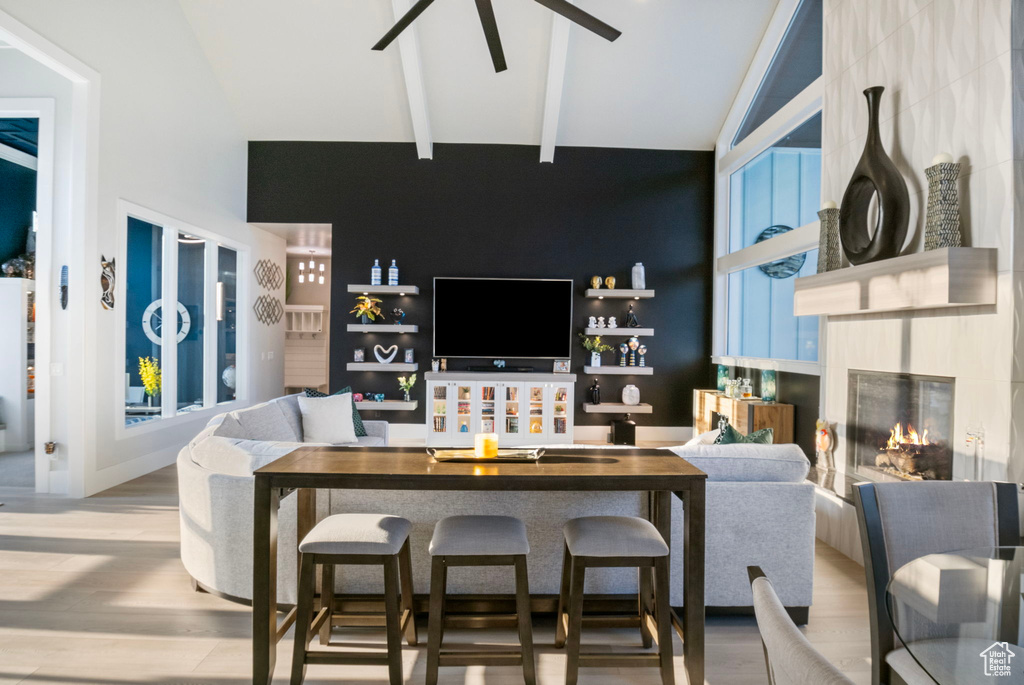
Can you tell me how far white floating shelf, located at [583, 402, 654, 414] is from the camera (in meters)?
7.53

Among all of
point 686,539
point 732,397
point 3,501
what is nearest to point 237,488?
point 686,539

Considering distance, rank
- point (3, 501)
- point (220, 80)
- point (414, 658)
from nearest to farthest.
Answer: point (414, 658)
point (3, 501)
point (220, 80)

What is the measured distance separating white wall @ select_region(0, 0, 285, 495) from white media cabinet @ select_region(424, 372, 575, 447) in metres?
2.57

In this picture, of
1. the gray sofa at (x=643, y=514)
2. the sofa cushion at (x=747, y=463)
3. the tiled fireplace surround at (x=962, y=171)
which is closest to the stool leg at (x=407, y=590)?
the gray sofa at (x=643, y=514)

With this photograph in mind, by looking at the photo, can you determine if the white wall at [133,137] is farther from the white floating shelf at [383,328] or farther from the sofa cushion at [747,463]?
the sofa cushion at [747,463]

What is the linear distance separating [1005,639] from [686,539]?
1.03 meters

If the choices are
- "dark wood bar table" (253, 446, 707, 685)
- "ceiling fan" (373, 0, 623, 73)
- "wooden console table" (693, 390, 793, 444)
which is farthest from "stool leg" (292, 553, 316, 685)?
"wooden console table" (693, 390, 793, 444)

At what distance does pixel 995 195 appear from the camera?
296 cm

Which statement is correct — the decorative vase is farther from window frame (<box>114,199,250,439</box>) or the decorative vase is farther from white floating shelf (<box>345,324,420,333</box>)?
window frame (<box>114,199,250,439</box>)

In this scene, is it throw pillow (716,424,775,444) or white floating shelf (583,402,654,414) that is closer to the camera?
throw pillow (716,424,775,444)

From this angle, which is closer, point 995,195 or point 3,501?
point 995,195

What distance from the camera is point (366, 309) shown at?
7.50 metres

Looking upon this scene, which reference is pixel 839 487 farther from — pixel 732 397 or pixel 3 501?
pixel 3 501

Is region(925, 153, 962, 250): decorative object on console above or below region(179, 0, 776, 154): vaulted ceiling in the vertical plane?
below
